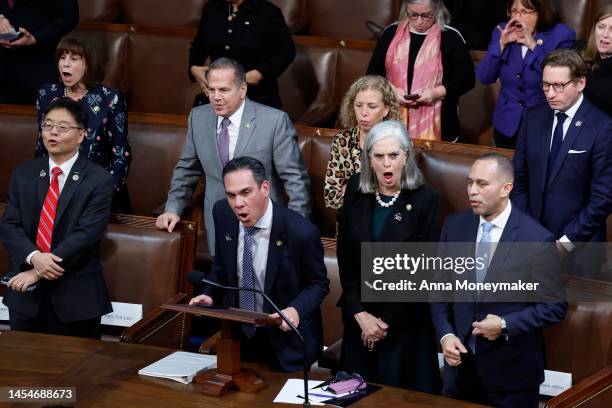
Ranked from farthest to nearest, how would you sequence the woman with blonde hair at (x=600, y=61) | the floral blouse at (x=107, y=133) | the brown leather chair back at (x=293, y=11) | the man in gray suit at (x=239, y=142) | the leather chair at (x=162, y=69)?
the brown leather chair back at (x=293, y=11)
the leather chair at (x=162, y=69)
the floral blouse at (x=107, y=133)
the man in gray suit at (x=239, y=142)
the woman with blonde hair at (x=600, y=61)

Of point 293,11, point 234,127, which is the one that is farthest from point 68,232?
point 293,11

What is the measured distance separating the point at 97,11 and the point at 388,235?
10.1 feet

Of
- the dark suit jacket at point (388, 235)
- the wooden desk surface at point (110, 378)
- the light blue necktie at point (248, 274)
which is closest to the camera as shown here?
the wooden desk surface at point (110, 378)

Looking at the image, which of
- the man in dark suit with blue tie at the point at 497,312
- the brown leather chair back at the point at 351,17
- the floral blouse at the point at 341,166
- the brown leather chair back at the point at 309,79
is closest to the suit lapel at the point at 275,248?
the man in dark suit with blue tie at the point at 497,312

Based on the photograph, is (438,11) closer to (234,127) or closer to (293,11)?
(234,127)

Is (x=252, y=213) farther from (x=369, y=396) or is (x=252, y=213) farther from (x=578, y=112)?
(x=578, y=112)

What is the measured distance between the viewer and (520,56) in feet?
14.1

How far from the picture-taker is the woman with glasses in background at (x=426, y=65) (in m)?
4.38

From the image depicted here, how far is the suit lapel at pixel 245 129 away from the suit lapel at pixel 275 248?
73 centimetres

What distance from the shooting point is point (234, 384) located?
294cm

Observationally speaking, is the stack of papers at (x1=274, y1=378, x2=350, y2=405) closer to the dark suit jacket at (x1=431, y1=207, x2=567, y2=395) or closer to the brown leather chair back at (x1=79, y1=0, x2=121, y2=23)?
the dark suit jacket at (x1=431, y1=207, x2=567, y2=395)

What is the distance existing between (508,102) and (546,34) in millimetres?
312

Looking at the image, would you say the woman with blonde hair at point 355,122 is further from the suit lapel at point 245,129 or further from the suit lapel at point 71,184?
the suit lapel at point 71,184

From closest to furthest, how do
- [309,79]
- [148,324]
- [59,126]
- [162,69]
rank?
[148,324]
[59,126]
[309,79]
[162,69]
